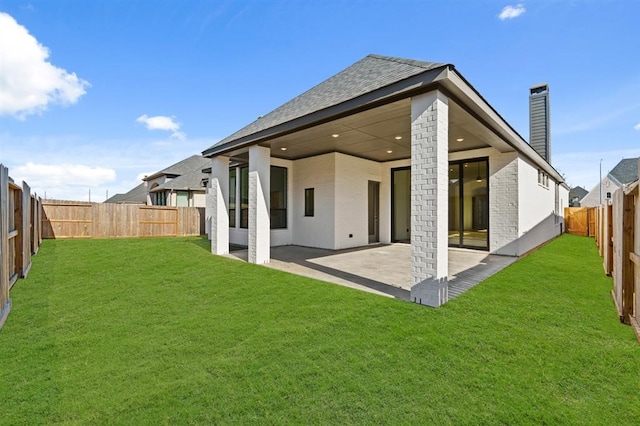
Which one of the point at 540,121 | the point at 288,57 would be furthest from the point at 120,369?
the point at 540,121

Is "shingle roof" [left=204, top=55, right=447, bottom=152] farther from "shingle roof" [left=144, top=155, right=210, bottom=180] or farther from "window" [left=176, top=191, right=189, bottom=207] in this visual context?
"shingle roof" [left=144, top=155, right=210, bottom=180]

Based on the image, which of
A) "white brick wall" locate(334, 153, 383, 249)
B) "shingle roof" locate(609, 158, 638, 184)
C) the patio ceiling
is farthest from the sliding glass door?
"shingle roof" locate(609, 158, 638, 184)

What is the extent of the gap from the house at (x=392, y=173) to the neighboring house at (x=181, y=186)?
292 inches

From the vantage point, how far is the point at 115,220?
12.9 m

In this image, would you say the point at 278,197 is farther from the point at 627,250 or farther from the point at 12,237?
the point at 627,250

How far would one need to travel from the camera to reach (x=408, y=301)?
4.48 meters

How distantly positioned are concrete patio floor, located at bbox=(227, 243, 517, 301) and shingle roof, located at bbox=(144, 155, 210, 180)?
53.1ft

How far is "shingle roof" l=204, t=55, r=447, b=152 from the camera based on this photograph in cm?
489

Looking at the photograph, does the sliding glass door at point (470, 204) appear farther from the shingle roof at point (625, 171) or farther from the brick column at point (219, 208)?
the shingle roof at point (625, 171)

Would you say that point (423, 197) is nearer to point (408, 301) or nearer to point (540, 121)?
point (408, 301)

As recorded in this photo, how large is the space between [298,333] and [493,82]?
9.07m

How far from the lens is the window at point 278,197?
10898 millimetres

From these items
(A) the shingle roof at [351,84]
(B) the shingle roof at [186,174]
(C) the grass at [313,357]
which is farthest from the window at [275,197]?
(B) the shingle roof at [186,174]

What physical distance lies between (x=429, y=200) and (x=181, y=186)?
19207 millimetres
